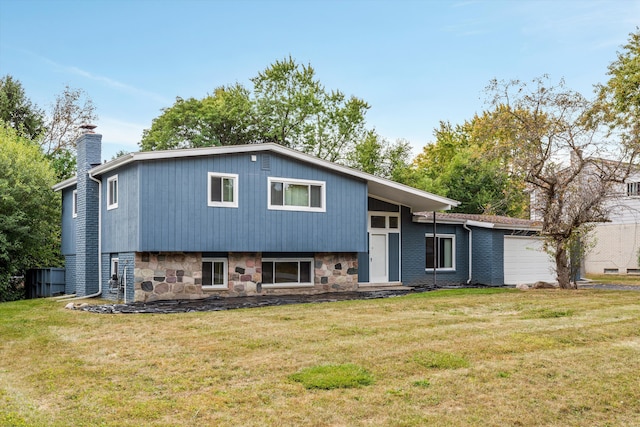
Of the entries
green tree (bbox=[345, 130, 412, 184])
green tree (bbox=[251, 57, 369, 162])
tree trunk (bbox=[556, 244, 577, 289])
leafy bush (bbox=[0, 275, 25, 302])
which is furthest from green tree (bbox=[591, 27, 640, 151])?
leafy bush (bbox=[0, 275, 25, 302])

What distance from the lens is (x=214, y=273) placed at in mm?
16125

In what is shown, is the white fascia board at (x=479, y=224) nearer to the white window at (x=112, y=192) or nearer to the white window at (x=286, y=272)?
the white window at (x=286, y=272)

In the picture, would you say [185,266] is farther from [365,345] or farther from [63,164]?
[63,164]

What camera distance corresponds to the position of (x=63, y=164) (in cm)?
2838

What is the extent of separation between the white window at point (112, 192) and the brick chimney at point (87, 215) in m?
1.12

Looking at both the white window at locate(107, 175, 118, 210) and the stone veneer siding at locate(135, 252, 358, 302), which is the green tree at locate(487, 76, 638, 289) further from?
the white window at locate(107, 175, 118, 210)

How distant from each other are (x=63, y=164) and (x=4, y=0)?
10.9 metres

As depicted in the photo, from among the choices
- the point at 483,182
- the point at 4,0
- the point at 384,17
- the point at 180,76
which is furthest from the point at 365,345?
the point at 483,182

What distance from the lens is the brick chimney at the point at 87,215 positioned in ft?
57.5

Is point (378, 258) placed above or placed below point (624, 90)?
below

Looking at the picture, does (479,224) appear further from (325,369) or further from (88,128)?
(325,369)

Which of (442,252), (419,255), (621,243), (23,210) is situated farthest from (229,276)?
(621,243)

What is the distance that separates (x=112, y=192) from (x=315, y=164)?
5730mm

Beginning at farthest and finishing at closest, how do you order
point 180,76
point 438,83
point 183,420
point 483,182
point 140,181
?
point 483,182 < point 180,76 < point 438,83 < point 140,181 < point 183,420
